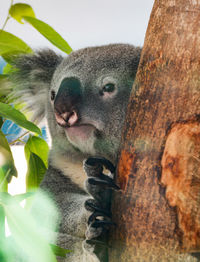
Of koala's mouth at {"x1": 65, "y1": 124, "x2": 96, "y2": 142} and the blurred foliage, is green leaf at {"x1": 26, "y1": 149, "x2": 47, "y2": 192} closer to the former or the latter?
the blurred foliage

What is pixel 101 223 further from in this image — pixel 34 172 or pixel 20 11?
pixel 20 11

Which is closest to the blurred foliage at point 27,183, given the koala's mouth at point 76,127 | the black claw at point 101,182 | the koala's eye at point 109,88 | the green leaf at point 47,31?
the green leaf at point 47,31

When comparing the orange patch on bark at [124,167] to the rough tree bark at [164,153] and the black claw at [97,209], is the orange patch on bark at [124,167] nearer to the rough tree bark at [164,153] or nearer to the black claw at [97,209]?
the rough tree bark at [164,153]

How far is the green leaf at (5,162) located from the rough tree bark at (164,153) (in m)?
0.55

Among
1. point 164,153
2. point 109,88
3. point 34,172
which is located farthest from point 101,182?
point 34,172

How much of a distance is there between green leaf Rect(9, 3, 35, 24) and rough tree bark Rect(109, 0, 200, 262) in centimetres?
95

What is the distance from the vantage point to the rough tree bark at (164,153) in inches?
34.0

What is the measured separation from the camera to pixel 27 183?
1.71 m

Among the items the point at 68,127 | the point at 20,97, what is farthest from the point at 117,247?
the point at 20,97

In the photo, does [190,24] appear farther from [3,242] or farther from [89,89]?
[3,242]

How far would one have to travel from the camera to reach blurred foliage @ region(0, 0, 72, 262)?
93cm

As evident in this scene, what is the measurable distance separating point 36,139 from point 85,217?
69cm

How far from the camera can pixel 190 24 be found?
93 cm

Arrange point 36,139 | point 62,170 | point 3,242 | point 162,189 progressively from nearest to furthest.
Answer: point 162,189, point 3,242, point 62,170, point 36,139
